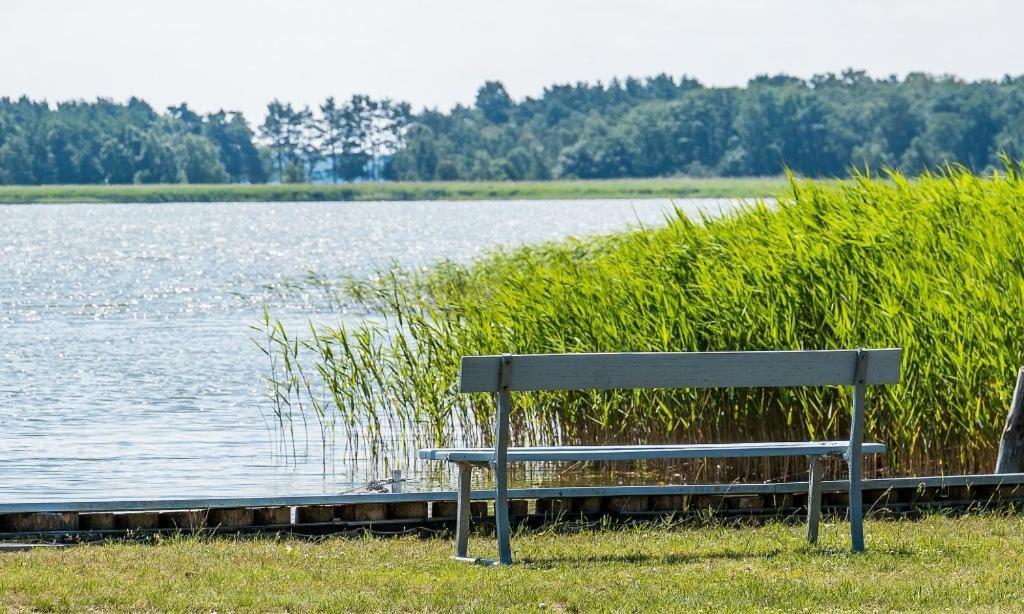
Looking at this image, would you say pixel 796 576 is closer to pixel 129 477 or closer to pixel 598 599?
pixel 598 599

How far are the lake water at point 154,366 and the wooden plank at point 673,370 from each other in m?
5.89

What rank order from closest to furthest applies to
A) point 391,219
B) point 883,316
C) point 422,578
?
point 422,578 → point 883,316 → point 391,219

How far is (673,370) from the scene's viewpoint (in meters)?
7.21

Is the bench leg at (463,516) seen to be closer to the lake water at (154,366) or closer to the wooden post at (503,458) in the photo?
the wooden post at (503,458)

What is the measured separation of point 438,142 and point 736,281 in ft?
503

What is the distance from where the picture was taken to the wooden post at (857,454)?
7.45 m


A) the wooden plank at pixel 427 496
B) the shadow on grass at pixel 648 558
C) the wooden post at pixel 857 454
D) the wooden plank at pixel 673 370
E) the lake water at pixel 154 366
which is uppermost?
the wooden plank at pixel 673 370

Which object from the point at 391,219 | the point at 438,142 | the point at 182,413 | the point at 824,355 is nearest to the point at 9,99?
the point at 438,142

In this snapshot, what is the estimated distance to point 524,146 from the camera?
161625 millimetres

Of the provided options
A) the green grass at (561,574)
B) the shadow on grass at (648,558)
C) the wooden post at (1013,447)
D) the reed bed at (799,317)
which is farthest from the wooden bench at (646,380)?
the reed bed at (799,317)

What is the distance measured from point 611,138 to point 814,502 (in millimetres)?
145082

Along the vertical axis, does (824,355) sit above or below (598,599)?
above

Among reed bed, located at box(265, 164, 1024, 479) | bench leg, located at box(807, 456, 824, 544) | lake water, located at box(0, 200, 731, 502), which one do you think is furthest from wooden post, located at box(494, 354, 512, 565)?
lake water, located at box(0, 200, 731, 502)

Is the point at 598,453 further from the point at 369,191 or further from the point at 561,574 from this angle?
the point at 369,191
